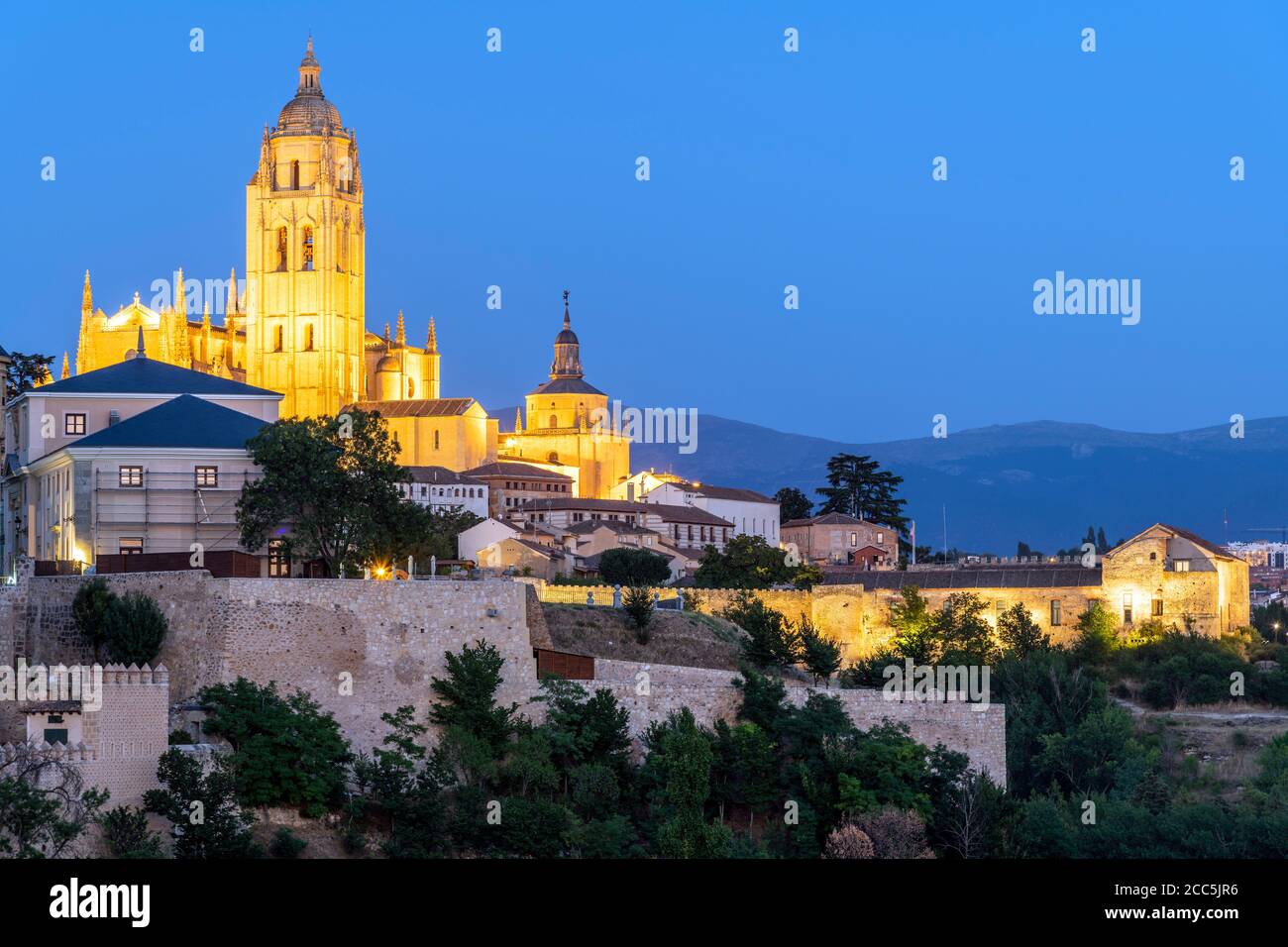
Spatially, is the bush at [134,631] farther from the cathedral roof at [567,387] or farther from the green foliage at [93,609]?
the cathedral roof at [567,387]

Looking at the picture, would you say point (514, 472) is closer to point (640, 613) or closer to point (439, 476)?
point (439, 476)

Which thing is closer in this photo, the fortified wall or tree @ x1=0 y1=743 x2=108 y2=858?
tree @ x1=0 y1=743 x2=108 y2=858

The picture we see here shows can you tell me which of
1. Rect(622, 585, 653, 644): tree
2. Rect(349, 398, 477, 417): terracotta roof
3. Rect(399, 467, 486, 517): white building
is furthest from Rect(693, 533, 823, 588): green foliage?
Rect(349, 398, 477, 417): terracotta roof

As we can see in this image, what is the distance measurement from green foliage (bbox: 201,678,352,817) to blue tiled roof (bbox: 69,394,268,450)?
1031cm

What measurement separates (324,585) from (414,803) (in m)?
4.24

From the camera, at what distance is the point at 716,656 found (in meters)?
43.7

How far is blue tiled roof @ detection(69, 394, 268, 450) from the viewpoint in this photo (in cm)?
4262

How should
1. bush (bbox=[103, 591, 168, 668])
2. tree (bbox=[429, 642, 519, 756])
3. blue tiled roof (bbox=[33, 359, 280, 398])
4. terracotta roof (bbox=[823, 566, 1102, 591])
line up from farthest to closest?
terracotta roof (bbox=[823, 566, 1102, 591])
blue tiled roof (bbox=[33, 359, 280, 398])
tree (bbox=[429, 642, 519, 756])
bush (bbox=[103, 591, 168, 668])

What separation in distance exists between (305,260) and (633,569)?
180 feet

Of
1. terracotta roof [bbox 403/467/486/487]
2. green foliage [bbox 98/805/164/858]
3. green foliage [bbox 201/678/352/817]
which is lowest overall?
green foliage [bbox 98/805/164/858]

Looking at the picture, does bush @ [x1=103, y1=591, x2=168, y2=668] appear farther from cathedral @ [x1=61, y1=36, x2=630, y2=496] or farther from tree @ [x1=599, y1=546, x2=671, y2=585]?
cathedral @ [x1=61, y1=36, x2=630, y2=496]

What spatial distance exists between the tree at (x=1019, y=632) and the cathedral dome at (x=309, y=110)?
6340cm

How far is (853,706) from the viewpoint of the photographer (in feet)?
126
